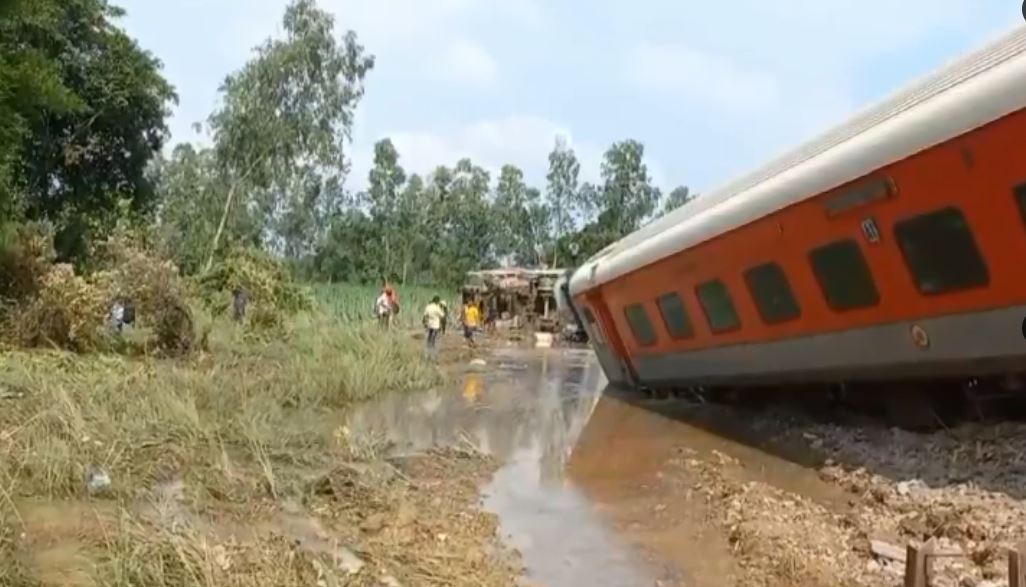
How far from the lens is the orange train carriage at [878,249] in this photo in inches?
261

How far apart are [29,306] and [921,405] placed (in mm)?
12069

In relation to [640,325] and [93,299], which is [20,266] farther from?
[640,325]

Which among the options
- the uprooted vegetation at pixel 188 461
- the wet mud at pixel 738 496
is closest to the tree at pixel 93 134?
the uprooted vegetation at pixel 188 461

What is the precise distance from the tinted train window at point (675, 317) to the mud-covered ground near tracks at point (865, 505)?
67.5 inches

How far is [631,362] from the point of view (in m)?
13.9

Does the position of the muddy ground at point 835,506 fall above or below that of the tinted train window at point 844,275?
below

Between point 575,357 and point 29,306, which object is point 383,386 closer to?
point 29,306

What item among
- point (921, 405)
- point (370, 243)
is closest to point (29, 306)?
point (921, 405)

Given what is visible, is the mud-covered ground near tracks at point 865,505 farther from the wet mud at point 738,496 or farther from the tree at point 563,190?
the tree at point 563,190

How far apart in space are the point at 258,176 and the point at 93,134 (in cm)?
1085

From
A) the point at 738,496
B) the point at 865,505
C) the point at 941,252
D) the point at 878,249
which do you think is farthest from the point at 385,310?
the point at 941,252

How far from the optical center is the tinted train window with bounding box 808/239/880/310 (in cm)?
795

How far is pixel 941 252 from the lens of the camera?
7.17m

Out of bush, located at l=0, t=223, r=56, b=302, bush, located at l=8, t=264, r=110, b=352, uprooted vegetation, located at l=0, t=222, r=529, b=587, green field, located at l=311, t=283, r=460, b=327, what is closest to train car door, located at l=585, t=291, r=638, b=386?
uprooted vegetation, located at l=0, t=222, r=529, b=587
